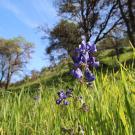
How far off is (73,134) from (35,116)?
1511 mm

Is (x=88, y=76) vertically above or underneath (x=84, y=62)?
underneath

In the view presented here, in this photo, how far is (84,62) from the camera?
3447mm

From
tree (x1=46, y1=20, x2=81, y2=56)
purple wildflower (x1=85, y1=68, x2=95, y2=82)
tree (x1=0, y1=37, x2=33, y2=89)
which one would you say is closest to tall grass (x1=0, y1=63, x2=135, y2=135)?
purple wildflower (x1=85, y1=68, x2=95, y2=82)

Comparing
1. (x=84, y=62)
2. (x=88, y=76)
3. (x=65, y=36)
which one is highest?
(x=65, y=36)

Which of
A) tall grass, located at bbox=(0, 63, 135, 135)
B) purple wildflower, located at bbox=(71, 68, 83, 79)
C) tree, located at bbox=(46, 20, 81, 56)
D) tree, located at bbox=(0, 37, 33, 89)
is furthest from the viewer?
tree, located at bbox=(0, 37, 33, 89)

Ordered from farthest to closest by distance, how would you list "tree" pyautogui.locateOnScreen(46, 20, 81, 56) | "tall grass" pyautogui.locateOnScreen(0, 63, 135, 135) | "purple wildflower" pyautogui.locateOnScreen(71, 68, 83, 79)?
"tree" pyautogui.locateOnScreen(46, 20, 81, 56), "purple wildflower" pyautogui.locateOnScreen(71, 68, 83, 79), "tall grass" pyautogui.locateOnScreen(0, 63, 135, 135)

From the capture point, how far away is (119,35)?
4444cm

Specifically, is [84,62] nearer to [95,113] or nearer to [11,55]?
[95,113]

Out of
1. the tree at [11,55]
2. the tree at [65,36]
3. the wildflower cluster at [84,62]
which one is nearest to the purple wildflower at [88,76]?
the wildflower cluster at [84,62]

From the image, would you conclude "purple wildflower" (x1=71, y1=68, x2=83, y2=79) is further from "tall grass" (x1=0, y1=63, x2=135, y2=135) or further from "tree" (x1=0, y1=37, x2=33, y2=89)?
"tree" (x1=0, y1=37, x2=33, y2=89)

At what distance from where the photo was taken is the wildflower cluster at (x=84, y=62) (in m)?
3.42

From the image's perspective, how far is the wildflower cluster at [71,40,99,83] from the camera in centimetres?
342

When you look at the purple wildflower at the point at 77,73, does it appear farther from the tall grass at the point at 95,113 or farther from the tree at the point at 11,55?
the tree at the point at 11,55

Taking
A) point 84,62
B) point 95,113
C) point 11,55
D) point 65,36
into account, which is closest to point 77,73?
point 84,62
